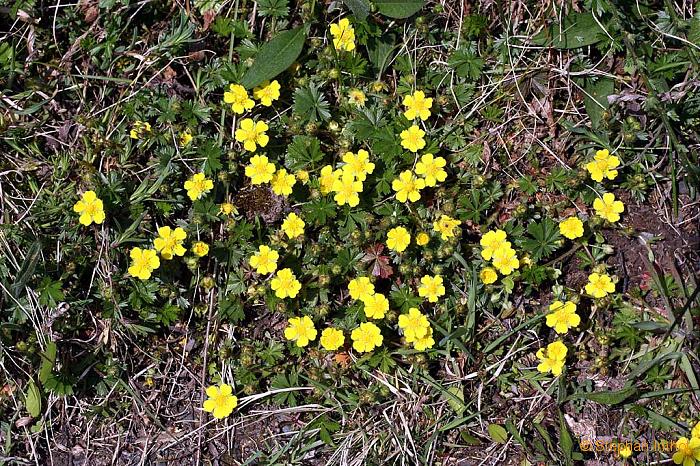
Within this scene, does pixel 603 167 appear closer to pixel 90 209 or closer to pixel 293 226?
pixel 293 226

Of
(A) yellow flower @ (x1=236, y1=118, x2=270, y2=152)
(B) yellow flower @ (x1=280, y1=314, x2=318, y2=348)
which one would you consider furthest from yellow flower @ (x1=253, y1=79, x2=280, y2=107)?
(B) yellow flower @ (x1=280, y1=314, x2=318, y2=348)

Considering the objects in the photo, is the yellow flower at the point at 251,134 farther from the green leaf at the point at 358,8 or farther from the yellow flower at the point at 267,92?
the green leaf at the point at 358,8

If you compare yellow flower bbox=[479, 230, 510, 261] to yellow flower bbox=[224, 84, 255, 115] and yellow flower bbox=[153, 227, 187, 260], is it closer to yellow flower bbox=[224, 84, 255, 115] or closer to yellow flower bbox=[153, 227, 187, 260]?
yellow flower bbox=[224, 84, 255, 115]

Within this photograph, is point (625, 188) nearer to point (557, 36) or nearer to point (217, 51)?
point (557, 36)

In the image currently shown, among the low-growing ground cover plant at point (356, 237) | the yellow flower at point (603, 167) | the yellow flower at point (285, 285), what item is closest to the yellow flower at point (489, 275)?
the low-growing ground cover plant at point (356, 237)

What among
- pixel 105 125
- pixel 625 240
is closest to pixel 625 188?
pixel 625 240

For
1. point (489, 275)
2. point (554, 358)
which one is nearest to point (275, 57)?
point (489, 275)
